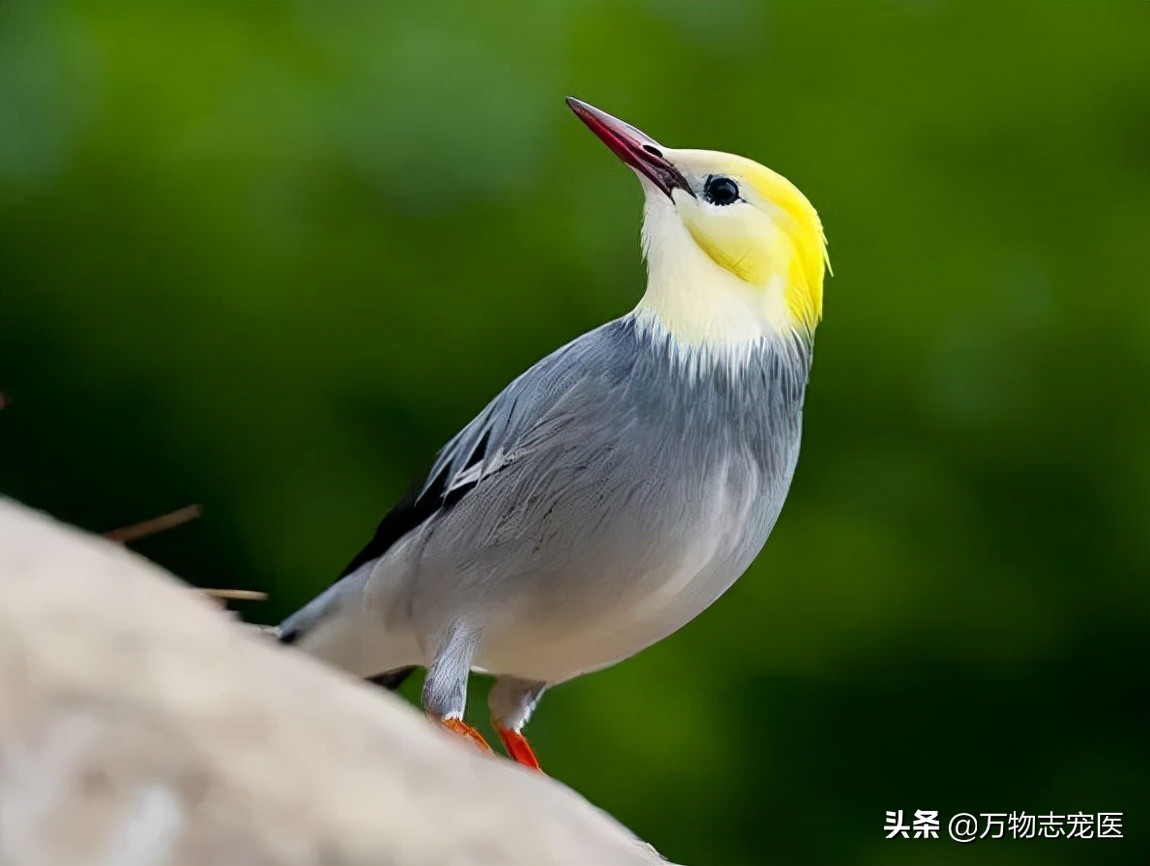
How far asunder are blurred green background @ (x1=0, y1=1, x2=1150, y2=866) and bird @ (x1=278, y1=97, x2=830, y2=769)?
51cm

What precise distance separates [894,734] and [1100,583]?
319 mm

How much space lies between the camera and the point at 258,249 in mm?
1947

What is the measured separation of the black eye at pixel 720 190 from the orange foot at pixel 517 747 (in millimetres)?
523

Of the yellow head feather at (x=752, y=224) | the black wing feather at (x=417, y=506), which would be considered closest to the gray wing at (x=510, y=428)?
the black wing feather at (x=417, y=506)

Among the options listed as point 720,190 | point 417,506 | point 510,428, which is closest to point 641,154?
point 720,190

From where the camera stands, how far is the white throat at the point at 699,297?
4.33 feet

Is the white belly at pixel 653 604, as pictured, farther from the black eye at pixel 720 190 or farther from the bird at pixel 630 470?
the black eye at pixel 720 190

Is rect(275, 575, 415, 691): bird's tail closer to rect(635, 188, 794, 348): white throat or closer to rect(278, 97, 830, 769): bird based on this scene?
rect(278, 97, 830, 769): bird

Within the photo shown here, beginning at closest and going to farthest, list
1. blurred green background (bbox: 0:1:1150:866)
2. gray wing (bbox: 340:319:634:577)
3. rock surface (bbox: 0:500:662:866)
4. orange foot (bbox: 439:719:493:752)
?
1. rock surface (bbox: 0:500:662:866)
2. orange foot (bbox: 439:719:493:752)
3. gray wing (bbox: 340:319:634:577)
4. blurred green background (bbox: 0:1:1150:866)

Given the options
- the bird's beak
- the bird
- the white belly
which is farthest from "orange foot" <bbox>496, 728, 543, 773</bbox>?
the bird's beak

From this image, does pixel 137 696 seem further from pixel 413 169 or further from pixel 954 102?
pixel 954 102

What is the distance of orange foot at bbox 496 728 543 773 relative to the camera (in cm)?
140

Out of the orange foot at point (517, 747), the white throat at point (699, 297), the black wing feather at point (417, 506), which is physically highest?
the white throat at point (699, 297)

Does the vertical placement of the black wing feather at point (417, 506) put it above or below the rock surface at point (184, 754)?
above
